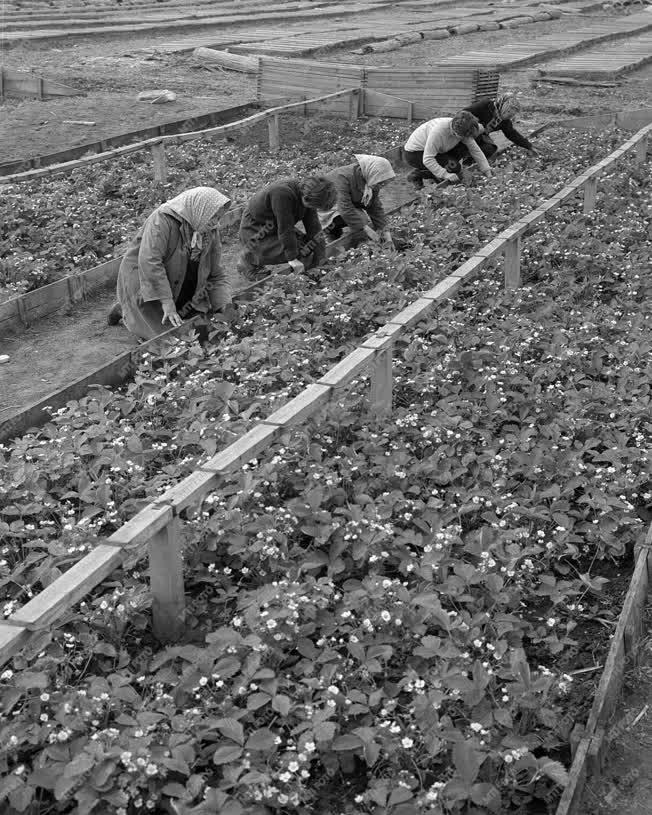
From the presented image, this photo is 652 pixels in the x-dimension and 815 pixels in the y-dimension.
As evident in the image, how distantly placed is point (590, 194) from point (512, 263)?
217 centimetres

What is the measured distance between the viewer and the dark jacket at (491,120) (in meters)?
10.6

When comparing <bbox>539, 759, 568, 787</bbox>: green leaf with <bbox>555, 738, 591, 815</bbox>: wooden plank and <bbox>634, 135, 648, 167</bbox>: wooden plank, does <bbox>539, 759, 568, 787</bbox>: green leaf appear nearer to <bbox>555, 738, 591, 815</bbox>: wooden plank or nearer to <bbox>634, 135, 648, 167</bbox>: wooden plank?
<bbox>555, 738, 591, 815</bbox>: wooden plank

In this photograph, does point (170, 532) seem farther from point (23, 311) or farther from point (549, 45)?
point (549, 45)

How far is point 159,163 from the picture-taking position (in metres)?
10.2

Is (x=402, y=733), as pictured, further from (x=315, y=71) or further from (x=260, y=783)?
(x=315, y=71)

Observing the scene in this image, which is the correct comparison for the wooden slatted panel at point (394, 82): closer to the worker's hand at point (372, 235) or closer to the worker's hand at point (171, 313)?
the worker's hand at point (372, 235)

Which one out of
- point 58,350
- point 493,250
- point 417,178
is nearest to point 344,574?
→ point 493,250

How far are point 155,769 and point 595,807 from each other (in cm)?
126

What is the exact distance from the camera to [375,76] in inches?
566

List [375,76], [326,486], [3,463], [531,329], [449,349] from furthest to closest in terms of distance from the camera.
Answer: [375,76] → [531,329] → [449,349] → [3,463] → [326,486]

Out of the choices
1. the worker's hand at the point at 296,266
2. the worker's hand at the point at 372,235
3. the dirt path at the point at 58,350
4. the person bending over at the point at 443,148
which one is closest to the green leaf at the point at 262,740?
the dirt path at the point at 58,350

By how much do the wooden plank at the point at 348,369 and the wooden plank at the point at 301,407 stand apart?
0.21 ft

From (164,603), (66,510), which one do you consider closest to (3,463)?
(66,510)

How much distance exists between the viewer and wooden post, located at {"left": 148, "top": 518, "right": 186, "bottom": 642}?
11.4 feet
